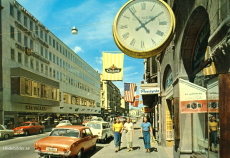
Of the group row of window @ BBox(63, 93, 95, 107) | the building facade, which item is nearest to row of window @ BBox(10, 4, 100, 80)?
row of window @ BBox(63, 93, 95, 107)

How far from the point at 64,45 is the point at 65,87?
966 cm

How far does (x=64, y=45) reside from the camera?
5784 cm

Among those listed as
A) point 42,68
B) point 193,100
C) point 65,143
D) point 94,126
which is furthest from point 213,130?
point 42,68

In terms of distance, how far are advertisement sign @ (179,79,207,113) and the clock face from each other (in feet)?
4.59

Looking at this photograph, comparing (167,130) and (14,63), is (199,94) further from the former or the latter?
(14,63)

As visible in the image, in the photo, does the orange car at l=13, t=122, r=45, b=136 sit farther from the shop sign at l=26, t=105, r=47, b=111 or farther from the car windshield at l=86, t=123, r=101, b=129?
the shop sign at l=26, t=105, r=47, b=111

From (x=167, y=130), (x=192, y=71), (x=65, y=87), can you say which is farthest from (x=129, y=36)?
(x=65, y=87)

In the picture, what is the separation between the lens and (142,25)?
5531mm

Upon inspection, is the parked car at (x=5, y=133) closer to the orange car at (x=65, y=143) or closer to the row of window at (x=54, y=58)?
the orange car at (x=65, y=143)

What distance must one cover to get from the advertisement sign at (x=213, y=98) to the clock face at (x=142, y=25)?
4.58 feet

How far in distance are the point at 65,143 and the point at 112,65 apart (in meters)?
4.08

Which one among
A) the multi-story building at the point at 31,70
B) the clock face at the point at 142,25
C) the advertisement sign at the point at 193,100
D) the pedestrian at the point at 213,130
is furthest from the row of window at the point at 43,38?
the pedestrian at the point at 213,130

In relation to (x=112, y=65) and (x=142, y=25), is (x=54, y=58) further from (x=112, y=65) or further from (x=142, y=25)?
(x=142, y=25)

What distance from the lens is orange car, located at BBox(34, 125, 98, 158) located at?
952 centimetres
